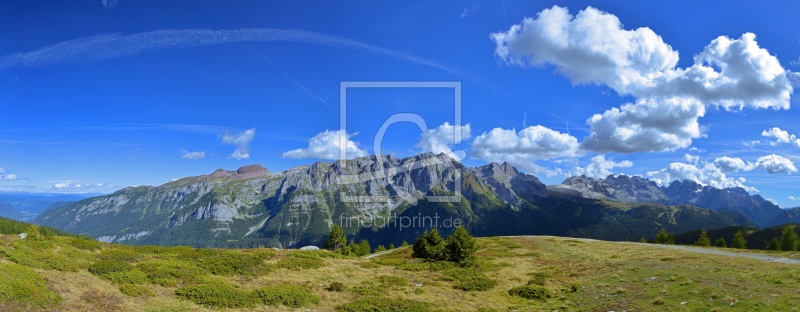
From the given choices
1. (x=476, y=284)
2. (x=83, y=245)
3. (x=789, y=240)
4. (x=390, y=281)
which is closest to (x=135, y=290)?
(x=83, y=245)

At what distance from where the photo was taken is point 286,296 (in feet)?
85.8

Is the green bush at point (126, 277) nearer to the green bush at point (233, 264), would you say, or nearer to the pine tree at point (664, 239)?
the green bush at point (233, 264)

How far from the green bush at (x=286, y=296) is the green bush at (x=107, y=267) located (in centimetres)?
1041

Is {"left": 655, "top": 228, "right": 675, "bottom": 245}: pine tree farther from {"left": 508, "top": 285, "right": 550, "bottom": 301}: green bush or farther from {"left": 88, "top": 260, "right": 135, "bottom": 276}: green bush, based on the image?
{"left": 88, "top": 260, "right": 135, "bottom": 276}: green bush

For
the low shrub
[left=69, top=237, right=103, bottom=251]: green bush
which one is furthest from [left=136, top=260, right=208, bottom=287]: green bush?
[left=69, top=237, right=103, bottom=251]: green bush

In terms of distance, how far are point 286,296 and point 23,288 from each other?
45.0ft

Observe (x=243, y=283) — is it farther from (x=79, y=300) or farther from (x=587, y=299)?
(x=587, y=299)

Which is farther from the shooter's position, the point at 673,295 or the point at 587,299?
the point at 587,299

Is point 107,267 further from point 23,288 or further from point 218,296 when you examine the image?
point 218,296

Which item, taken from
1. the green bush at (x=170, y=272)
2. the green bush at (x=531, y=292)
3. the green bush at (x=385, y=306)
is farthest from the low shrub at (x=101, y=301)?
the green bush at (x=531, y=292)

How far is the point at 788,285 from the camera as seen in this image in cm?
2495

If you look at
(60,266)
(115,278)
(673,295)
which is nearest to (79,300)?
(115,278)

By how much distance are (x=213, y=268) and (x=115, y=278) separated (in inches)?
308

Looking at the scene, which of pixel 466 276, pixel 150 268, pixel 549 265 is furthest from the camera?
pixel 549 265
